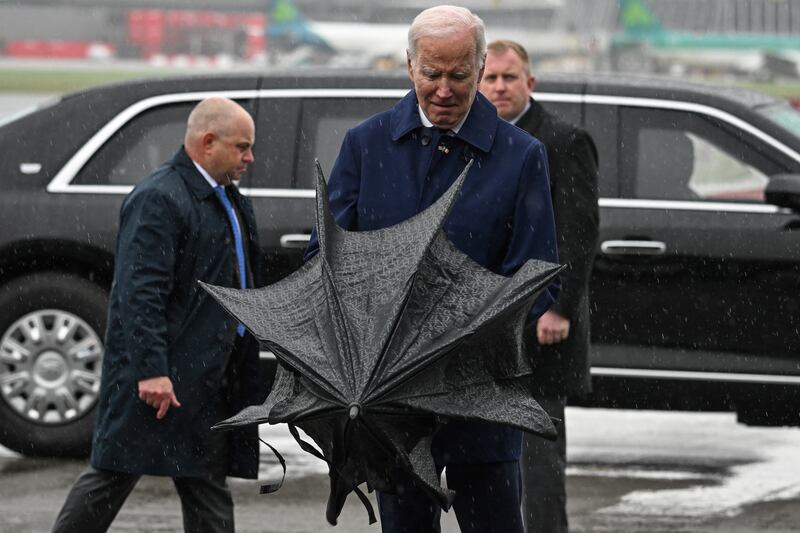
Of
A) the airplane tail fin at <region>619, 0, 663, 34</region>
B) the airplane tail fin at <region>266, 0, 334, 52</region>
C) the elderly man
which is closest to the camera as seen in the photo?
the elderly man

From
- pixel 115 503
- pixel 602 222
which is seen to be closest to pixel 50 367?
pixel 602 222

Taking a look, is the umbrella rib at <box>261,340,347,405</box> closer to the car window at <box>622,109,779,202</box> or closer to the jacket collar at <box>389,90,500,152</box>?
the jacket collar at <box>389,90,500,152</box>

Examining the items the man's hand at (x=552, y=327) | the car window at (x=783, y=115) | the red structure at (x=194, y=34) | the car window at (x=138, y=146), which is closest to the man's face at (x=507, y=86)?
the man's hand at (x=552, y=327)

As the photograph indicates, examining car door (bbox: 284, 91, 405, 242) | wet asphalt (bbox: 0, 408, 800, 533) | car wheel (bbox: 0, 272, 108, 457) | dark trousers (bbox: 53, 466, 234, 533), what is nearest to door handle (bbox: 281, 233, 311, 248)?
car door (bbox: 284, 91, 405, 242)

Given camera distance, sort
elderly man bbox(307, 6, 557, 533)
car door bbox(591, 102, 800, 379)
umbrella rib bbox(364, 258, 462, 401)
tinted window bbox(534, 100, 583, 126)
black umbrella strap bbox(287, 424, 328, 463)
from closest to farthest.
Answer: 1. umbrella rib bbox(364, 258, 462, 401)
2. black umbrella strap bbox(287, 424, 328, 463)
3. elderly man bbox(307, 6, 557, 533)
4. car door bbox(591, 102, 800, 379)
5. tinted window bbox(534, 100, 583, 126)

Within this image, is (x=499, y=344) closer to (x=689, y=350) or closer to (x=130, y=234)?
(x=130, y=234)

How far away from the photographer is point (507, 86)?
558 cm

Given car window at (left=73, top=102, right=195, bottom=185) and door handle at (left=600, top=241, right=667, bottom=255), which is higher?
car window at (left=73, top=102, right=195, bottom=185)

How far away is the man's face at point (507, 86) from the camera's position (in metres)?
5.57

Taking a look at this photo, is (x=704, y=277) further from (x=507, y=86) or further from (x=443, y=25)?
(x=443, y=25)

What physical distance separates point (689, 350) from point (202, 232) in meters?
3.32

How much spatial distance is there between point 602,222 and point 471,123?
4.24m

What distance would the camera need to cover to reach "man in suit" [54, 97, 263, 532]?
5.00 meters

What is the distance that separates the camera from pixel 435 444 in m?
3.62
